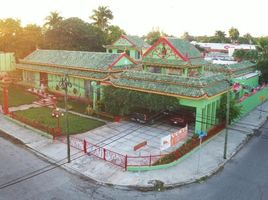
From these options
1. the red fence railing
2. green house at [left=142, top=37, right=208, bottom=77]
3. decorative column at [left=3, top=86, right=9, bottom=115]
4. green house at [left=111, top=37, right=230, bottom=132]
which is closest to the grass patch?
green house at [left=111, top=37, right=230, bottom=132]

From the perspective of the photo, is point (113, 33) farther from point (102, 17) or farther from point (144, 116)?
point (144, 116)

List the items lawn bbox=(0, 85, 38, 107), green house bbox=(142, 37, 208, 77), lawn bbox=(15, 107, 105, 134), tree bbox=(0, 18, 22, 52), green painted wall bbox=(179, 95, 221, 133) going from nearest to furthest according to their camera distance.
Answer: green painted wall bbox=(179, 95, 221, 133) → lawn bbox=(15, 107, 105, 134) → green house bbox=(142, 37, 208, 77) → lawn bbox=(0, 85, 38, 107) → tree bbox=(0, 18, 22, 52)

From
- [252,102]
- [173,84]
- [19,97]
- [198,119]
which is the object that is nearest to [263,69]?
[252,102]

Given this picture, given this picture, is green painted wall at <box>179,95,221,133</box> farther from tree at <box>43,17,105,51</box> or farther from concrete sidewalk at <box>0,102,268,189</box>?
tree at <box>43,17,105,51</box>

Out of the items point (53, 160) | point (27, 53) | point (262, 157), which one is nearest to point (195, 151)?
point (262, 157)

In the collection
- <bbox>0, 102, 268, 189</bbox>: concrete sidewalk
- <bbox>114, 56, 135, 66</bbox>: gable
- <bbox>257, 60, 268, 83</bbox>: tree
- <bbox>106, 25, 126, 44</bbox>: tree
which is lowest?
<bbox>0, 102, 268, 189</bbox>: concrete sidewalk

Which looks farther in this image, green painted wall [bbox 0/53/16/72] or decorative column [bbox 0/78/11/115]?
green painted wall [bbox 0/53/16/72]

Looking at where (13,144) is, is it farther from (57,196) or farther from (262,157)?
(262,157)
